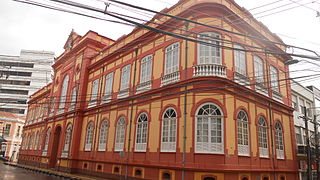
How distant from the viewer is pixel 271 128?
54.3 ft

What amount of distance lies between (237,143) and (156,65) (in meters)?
7.42

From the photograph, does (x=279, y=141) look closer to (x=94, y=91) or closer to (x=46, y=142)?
(x=94, y=91)

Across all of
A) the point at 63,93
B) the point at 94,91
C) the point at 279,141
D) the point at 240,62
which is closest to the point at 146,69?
the point at 240,62

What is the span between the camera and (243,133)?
14.1 metres

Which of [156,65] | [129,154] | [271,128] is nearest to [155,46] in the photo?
[156,65]

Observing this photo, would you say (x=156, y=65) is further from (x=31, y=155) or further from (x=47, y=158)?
(x=31, y=155)

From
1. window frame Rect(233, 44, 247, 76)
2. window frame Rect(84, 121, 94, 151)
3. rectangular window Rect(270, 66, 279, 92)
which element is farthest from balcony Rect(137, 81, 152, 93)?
rectangular window Rect(270, 66, 279, 92)

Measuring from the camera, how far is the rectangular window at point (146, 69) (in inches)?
703

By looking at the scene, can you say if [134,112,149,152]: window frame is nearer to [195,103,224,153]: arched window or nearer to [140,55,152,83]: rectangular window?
[140,55,152,83]: rectangular window

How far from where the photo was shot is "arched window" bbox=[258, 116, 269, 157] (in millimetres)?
15188

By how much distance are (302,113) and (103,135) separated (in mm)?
18816

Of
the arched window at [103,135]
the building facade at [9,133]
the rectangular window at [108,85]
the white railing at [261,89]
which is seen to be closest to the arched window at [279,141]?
the white railing at [261,89]

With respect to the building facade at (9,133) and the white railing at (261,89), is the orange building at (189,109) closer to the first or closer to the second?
the white railing at (261,89)

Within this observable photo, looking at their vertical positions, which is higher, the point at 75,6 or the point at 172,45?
the point at 172,45
